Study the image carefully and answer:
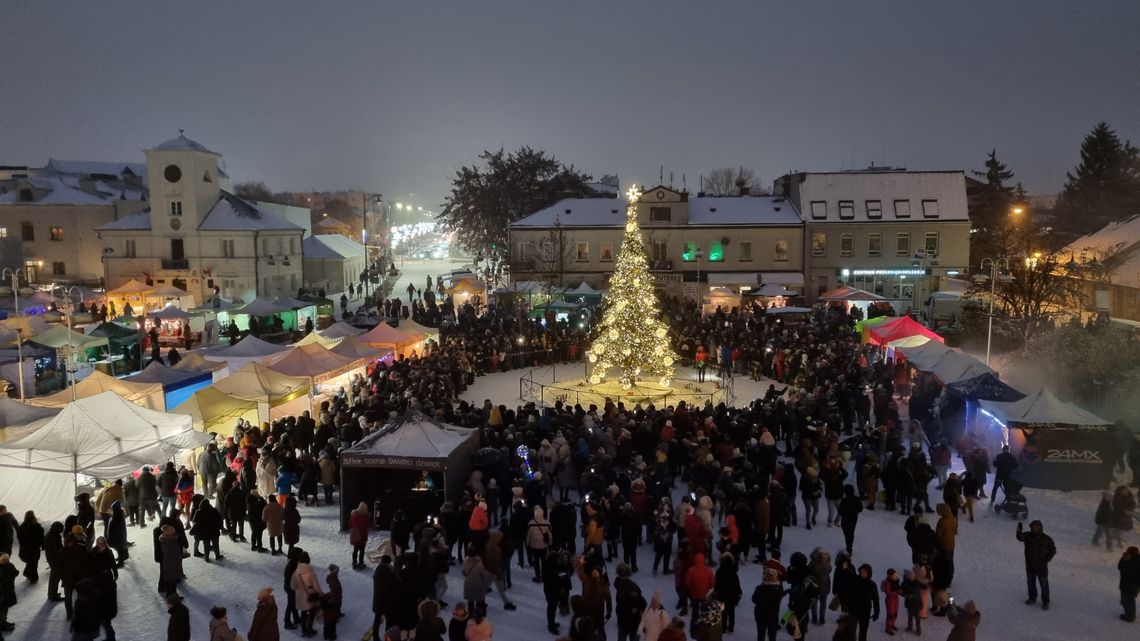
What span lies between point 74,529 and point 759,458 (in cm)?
1007

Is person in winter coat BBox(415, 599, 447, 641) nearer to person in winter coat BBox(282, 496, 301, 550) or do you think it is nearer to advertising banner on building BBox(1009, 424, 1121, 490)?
person in winter coat BBox(282, 496, 301, 550)

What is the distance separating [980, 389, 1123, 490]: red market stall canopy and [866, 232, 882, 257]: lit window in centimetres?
2777

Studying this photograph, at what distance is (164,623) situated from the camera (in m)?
9.56

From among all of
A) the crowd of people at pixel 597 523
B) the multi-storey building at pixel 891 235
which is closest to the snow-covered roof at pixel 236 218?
the crowd of people at pixel 597 523

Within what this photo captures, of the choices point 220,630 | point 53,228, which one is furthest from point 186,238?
point 220,630

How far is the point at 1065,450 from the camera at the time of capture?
45.0 feet

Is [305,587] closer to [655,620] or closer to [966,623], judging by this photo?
[655,620]

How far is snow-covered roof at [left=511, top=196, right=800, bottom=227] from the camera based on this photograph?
133 feet

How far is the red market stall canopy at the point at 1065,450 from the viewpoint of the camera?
13.6 meters

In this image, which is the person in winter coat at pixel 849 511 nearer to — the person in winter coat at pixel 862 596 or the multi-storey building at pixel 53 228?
the person in winter coat at pixel 862 596

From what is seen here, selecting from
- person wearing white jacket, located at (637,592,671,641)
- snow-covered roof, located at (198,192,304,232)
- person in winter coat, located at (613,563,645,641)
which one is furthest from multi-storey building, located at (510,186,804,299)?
person wearing white jacket, located at (637,592,671,641)

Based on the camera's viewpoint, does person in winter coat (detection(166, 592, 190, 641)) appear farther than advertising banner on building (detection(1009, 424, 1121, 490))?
No

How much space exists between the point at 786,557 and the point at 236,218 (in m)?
39.9

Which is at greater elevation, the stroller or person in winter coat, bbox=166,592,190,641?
person in winter coat, bbox=166,592,190,641
